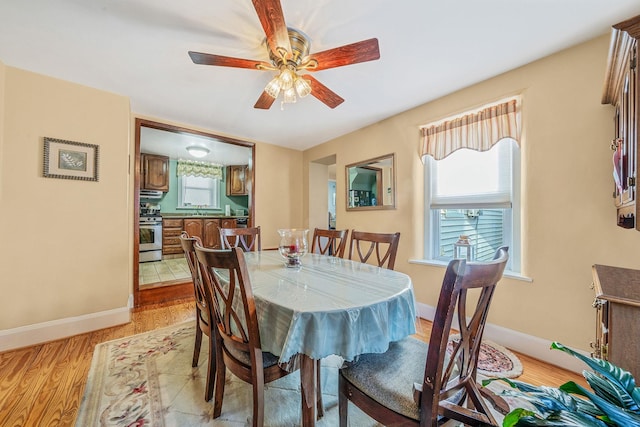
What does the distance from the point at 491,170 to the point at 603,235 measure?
0.94 m

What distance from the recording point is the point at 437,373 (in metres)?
0.79

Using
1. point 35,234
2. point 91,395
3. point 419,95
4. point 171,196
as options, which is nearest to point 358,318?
point 91,395

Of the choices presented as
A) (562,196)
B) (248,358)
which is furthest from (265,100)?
(562,196)

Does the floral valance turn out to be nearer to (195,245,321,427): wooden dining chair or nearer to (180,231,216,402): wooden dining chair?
(180,231,216,402): wooden dining chair

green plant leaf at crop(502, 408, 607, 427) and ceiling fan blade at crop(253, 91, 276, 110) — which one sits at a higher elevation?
ceiling fan blade at crop(253, 91, 276, 110)

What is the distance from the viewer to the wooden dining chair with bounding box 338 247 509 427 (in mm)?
762

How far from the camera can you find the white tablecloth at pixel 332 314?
96 centimetres

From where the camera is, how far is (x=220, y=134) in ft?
12.1

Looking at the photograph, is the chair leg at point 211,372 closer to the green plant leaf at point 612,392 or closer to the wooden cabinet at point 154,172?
the green plant leaf at point 612,392

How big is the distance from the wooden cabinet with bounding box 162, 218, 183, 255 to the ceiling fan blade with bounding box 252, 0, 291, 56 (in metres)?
4.98

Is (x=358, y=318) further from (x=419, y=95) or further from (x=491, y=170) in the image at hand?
(x=419, y=95)

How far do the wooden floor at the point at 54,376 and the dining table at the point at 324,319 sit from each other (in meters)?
1.29

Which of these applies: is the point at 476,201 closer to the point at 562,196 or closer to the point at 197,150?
the point at 562,196

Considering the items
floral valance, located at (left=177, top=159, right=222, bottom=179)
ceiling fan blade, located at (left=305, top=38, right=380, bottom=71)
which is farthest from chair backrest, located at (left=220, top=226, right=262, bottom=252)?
floral valance, located at (left=177, top=159, right=222, bottom=179)
